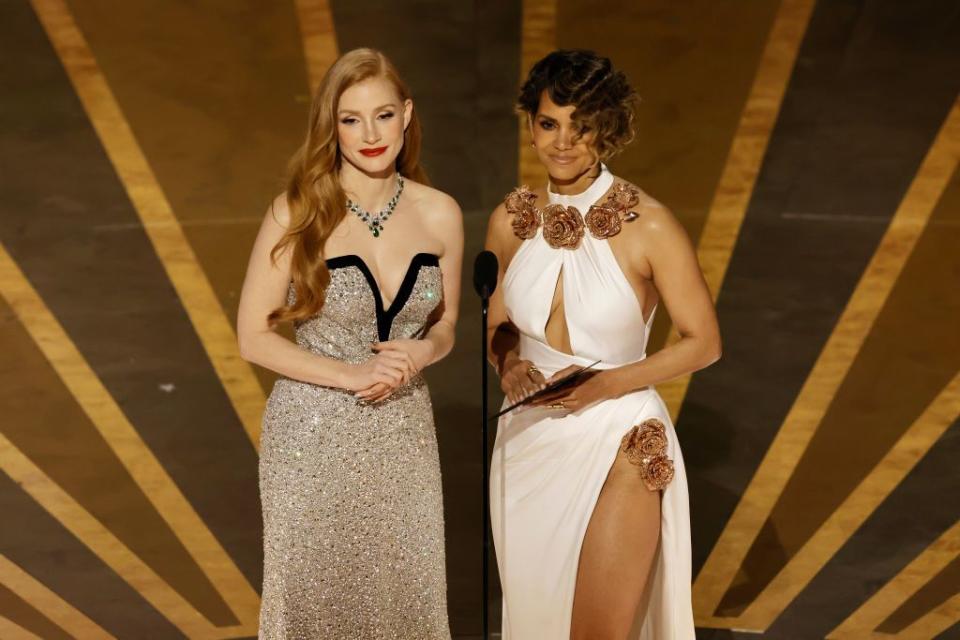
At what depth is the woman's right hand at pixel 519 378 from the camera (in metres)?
3.31

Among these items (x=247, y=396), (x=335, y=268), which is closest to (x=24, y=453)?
(x=247, y=396)

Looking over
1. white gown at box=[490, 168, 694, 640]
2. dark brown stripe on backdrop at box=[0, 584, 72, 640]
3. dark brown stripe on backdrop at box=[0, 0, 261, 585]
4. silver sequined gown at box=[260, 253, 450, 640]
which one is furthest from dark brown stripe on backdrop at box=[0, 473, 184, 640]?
white gown at box=[490, 168, 694, 640]

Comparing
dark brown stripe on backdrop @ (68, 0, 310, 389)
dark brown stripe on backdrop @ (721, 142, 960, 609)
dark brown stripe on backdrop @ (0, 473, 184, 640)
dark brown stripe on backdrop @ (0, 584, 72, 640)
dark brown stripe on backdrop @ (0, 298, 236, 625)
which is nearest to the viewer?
dark brown stripe on backdrop @ (0, 584, 72, 640)

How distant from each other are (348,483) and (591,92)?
45.4 inches

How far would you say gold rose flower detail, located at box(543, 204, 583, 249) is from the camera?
3.30m

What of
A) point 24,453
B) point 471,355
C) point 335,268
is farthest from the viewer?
point 471,355

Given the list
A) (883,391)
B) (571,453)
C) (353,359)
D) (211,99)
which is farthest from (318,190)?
(883,391)

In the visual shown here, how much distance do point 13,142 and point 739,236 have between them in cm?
335

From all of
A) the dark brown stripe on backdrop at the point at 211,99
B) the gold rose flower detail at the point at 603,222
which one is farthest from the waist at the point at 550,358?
the dark brown stripe on backdrop at the point at 211,99

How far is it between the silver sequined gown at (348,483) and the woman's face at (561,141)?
40cm

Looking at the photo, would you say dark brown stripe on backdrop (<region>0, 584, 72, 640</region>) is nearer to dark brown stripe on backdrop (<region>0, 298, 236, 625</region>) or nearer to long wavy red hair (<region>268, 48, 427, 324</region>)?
dark brown stripe on backdrop (<region>0, 298, 236, 625</region>)

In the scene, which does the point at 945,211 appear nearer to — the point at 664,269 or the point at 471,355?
the point at 471,355

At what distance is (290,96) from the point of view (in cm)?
597

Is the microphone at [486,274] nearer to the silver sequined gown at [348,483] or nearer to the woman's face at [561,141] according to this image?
the silver sequined gown at [348,483]
